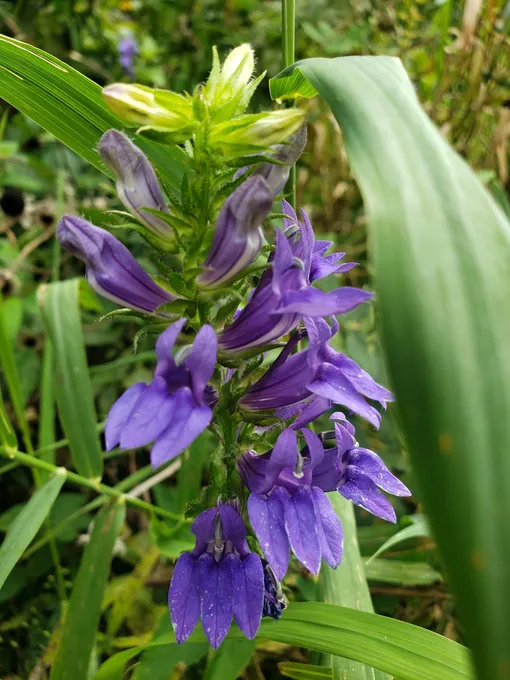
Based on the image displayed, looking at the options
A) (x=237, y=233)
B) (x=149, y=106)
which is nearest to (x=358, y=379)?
(x=237, y=233)

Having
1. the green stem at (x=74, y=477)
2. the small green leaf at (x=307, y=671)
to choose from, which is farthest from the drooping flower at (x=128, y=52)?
the small green leaf at (x=307, y=671)

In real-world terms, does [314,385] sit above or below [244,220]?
below

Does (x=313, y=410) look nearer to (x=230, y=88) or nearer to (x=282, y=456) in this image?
(x=282, y=456)

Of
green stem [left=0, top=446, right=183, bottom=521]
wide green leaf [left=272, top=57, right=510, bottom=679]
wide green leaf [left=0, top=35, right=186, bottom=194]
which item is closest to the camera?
wide green leaf [left=272, top=57, right=510, bottom=679]

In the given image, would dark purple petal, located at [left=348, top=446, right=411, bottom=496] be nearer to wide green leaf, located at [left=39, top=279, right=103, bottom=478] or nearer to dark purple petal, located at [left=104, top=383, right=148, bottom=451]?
dark purple petal, located at [left=104, top=383, right=148, bottom=451]

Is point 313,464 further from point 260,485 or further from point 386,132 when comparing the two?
point 386,132

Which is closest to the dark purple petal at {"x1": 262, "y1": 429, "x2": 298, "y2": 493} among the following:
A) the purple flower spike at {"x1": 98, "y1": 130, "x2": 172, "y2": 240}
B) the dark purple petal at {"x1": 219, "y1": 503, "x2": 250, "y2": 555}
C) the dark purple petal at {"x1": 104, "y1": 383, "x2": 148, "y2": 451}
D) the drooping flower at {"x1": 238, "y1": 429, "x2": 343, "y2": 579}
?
the drooping flower at {"x1": 238, "y1": 429, "x2": 343, "y2": 579}

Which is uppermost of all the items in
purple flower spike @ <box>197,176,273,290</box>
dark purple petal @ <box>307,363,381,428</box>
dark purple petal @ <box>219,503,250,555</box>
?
purple flower spike @ <box>197,176,273,290</box>
